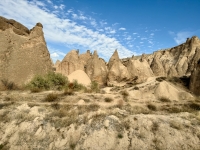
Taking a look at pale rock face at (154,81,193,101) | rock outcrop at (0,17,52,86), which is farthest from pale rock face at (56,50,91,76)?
pale rock face at (154,81,193,101)

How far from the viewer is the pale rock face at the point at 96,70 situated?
83.8 feet

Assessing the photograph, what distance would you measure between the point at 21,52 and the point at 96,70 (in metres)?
12.2

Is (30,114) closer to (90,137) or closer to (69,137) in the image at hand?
(69,137)

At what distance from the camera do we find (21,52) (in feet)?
50.0

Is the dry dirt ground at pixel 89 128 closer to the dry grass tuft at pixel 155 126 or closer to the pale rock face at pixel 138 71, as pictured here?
the dry grass tuft at pixel 155 126

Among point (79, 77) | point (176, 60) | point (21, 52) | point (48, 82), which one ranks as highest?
point (176, 60)

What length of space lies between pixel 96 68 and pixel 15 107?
59.4 feet

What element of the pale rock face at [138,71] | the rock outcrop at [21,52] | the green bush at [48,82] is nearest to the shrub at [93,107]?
the green bush at [48,82]

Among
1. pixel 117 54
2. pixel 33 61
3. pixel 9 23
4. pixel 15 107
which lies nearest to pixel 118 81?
pixel 117 54

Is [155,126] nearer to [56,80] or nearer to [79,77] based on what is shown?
[56,80]

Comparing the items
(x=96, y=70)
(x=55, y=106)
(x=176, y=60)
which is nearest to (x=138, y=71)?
(x=96, y=70)

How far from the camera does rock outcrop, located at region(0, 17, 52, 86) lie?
1418cm

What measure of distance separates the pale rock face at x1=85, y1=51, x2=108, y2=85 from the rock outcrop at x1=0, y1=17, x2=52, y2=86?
30.2 feet

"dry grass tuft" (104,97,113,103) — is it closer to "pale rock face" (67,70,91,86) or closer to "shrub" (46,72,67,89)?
"shrub" (46,72,67,89)
